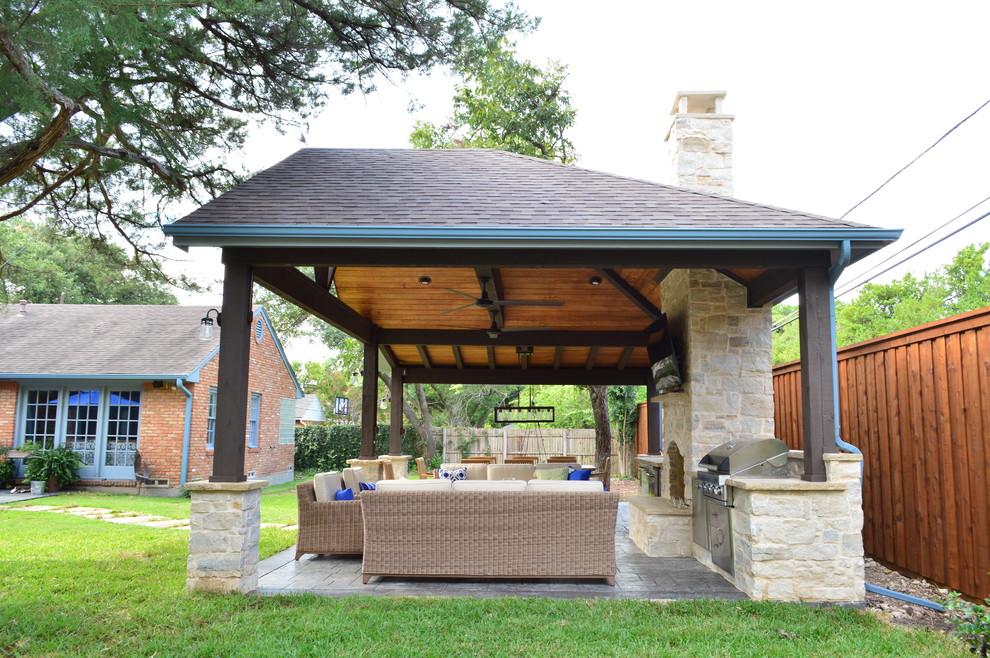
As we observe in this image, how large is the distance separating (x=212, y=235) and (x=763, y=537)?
465 cm

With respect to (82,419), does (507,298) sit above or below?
above

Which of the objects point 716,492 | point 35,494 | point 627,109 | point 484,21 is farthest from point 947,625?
point 627,109

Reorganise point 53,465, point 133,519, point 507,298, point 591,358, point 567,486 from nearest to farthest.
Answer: point 567,486, point 507,298, point 133,519, point 591,358, point 53,465

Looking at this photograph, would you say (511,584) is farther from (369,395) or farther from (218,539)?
(369,395)

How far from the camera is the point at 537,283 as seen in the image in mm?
8656

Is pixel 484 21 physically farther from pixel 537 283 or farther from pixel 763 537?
pixel 763 537

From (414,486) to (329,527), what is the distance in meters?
1.29

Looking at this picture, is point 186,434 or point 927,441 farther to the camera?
point 186,434

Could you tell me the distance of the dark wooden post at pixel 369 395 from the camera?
32.6ft

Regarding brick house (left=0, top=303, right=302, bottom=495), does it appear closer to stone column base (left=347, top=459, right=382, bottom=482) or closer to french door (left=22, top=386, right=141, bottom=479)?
french door (left=22, top=386, right=141, bottom=479)

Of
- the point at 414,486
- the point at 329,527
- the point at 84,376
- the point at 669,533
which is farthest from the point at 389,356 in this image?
the point at 84,376

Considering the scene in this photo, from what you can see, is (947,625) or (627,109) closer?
(947,625)

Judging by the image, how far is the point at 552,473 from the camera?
1076 cm

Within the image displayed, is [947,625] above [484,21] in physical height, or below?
below
